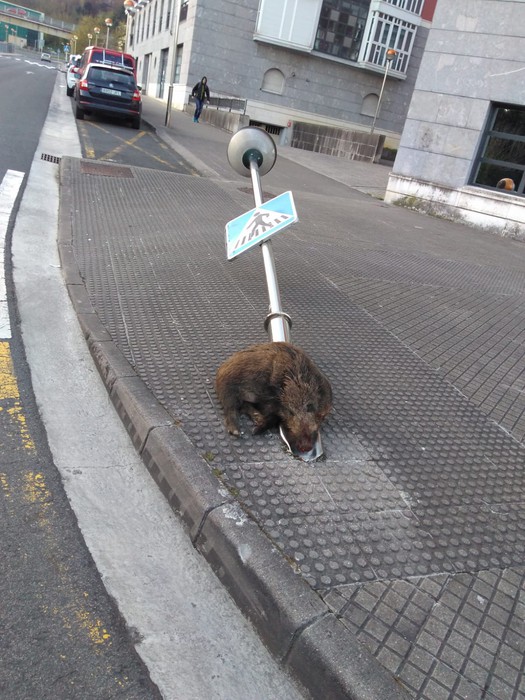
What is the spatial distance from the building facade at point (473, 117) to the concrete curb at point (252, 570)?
1082 centimetres

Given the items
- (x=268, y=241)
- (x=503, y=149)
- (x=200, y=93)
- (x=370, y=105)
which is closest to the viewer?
(x=268, y=241)

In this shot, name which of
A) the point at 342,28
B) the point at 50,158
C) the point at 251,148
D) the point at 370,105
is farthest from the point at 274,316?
the point at 370,105

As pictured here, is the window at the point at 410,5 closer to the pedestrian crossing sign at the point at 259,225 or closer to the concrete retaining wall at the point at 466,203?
the concrete retaining wall at the point at 466,203

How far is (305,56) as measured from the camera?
106ft

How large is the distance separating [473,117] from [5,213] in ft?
32.2

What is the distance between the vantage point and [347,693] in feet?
6.25

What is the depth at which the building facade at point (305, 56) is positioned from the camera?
100 ft

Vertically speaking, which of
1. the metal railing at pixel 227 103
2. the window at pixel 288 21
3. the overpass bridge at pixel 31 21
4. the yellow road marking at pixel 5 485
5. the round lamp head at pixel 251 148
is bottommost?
the yellow road marking at pixel 5 485

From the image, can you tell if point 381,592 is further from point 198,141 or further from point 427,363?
point 198,141

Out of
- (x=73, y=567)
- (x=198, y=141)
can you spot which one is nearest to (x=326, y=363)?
(x=73, y=567)

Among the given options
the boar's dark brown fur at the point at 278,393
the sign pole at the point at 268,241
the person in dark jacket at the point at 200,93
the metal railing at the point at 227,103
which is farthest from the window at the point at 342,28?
the boar's dark brown fur at the point at 278,393

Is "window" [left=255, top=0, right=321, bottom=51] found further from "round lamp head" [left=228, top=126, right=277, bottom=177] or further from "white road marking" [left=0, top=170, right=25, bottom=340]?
"round lamp head" [left=228, top=126, right=277, bottom=177]

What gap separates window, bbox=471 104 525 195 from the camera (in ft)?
37.9

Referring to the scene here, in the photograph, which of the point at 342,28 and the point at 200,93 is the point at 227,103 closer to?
the point at 200,93
